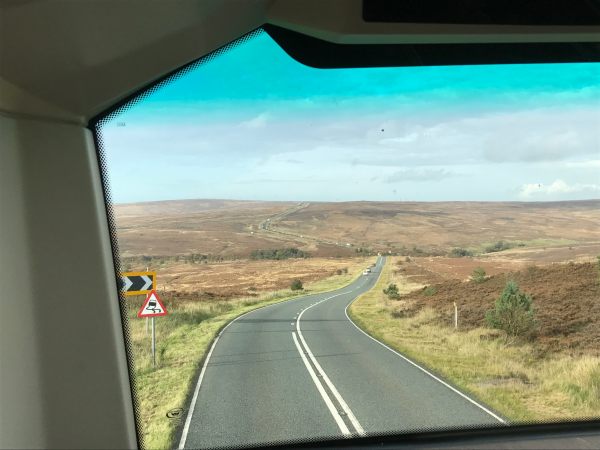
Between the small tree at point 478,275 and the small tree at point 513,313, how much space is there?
231mm

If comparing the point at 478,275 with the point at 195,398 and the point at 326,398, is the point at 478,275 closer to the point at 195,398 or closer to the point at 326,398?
the point at 326,398

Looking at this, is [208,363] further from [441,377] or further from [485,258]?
[485,258]

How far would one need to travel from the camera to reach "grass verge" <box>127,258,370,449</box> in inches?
117

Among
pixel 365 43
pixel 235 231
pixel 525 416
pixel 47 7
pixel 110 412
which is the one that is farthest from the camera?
pixel 235 231

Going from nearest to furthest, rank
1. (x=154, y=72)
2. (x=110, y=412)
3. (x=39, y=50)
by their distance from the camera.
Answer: (x=39, y=50), (x=110, y=412), (x=154, y=72)

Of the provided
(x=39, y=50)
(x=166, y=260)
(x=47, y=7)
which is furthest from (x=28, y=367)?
(x=47, y=7)

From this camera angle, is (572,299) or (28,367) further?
(572,299)

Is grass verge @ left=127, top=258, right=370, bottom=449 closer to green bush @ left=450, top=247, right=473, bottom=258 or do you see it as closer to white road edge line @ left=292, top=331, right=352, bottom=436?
white road edge line @ left=292, top=331, right=352, bottom=436

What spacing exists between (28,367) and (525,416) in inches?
123

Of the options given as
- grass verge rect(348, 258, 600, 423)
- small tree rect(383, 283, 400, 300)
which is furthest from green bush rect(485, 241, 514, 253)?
small tree rect(383, 283, 400, 300)

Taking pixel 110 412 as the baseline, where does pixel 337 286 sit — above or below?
above

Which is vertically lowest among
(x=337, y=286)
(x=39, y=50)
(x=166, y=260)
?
(x=337, y=286)

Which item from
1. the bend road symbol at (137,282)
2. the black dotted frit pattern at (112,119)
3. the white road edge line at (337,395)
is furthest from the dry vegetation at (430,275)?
the white road edge line at (337,395)

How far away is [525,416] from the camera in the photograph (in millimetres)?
3357
